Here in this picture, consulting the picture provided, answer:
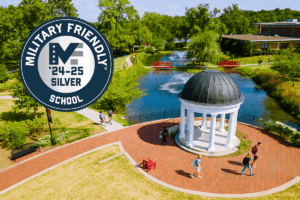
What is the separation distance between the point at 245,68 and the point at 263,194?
170 ft

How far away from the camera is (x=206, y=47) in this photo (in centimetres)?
5697

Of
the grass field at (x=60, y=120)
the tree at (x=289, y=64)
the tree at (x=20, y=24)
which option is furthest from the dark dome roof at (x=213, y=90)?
the tree at (x=20, y=24)

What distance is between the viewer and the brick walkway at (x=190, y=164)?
46.0ft

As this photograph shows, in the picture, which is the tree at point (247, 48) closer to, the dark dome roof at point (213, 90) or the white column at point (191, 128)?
the dark dome roof at point (213, 90)

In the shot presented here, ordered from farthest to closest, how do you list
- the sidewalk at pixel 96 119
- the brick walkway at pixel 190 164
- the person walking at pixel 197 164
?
the sidewalk at pixel 96 119 → the person walking at pixel 197 164 → the brick walkway at pixel 190 164

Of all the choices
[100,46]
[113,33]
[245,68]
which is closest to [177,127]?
[100,46]

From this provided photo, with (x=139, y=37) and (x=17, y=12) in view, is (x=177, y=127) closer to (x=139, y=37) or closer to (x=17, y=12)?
(x=17, y=12)

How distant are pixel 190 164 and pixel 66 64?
41.6ft

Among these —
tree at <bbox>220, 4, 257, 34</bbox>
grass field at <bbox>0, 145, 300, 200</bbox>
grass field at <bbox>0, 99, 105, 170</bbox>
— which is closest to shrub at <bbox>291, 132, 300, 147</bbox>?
grass field at <bbox>0, 145, 300, 200</bbox>

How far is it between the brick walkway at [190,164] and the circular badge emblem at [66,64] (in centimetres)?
606

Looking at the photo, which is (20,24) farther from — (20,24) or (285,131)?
(285,131)

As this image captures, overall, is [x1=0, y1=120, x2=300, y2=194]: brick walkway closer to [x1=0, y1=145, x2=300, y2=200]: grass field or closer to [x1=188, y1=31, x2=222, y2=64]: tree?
[x1=0, y1=145, x2=300, y2=200]: grass field

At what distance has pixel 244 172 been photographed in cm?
1518

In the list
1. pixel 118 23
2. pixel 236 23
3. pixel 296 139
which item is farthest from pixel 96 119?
pixel 236 23
